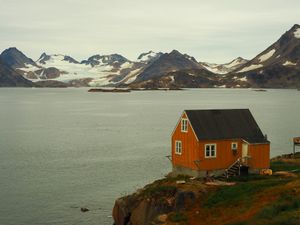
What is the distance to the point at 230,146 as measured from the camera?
52.3 m

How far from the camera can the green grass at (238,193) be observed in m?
42.2

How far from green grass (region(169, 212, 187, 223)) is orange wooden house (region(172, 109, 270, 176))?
945cm

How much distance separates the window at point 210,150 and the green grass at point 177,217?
10.6 m

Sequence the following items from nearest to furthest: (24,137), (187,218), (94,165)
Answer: (187,218) < (94,165) < (24,137)

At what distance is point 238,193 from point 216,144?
30.0 ft

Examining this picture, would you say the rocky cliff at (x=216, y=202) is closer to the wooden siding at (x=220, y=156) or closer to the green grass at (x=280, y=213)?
the green grass at (x=280, y=213)

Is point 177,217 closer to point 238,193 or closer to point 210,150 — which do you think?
point 238,193

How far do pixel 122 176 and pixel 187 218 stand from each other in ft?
105

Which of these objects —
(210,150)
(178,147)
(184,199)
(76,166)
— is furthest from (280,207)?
(76,166)

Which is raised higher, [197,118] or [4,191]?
[197,118]

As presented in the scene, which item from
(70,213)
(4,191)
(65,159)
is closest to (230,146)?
(70,213)

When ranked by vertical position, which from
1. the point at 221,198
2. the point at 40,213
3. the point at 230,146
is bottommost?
the point at 40,213

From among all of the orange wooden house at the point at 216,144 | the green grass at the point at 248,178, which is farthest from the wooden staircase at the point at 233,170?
the green grass at the point at 248,178

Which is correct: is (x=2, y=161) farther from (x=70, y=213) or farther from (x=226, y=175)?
(x=226, y=175)
